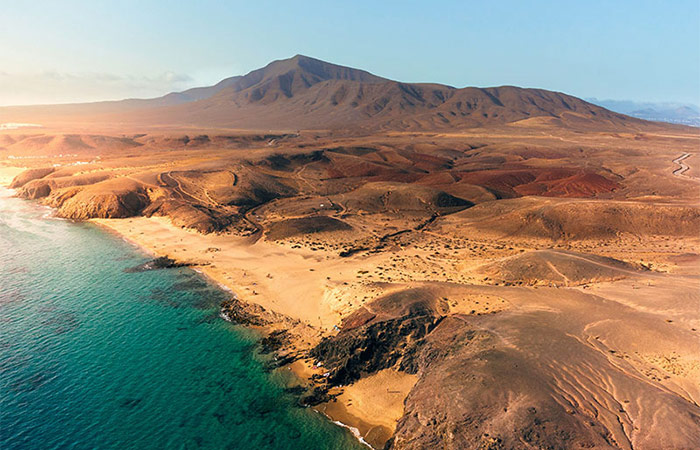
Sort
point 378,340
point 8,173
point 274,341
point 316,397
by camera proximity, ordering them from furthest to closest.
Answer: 1. point 8,173
2. point 274,341
3. point 378,340
4. point 316,397

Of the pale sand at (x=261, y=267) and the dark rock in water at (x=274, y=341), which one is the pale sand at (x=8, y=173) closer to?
the pale sand at (x=261, y=267)

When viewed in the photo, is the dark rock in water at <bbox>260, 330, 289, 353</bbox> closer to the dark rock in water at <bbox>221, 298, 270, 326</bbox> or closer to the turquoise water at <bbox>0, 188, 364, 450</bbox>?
the turquoise water at <bbox>0, 188, 364, 450</bbox>

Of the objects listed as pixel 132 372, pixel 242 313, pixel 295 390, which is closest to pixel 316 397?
pixel 295 390

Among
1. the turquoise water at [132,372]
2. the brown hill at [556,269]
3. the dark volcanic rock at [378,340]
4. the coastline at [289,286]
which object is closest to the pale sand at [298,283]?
the coastline at [289,286]

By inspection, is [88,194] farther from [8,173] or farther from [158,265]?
[8,173]

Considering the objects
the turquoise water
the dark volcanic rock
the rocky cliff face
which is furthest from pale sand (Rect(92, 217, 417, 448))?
the rocky cliff face

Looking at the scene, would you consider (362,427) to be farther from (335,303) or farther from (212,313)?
(212,313)

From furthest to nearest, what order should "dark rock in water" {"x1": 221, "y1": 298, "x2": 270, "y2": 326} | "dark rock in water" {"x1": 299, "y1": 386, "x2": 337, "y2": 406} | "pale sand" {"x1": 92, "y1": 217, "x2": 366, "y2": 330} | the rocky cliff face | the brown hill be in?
the rocky cliff face → the brown hill → "pale sand" {"x1": 92, "y1": 217, "x2": 366, "y2": 330} → "dark rock in water" {"x1": 221, "y1": 298, "x2": 270, "y2": 326} → "dark rock in water" {"x1": 299, "y1": 386, "x2": 337, "y2": 406}
